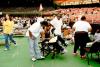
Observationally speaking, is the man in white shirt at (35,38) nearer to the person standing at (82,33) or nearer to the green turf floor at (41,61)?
the green turf floor at (41,61)

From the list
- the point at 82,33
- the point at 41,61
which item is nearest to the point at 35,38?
the point at 41,61

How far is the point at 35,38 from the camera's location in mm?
10570

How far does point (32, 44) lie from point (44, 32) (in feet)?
13.4

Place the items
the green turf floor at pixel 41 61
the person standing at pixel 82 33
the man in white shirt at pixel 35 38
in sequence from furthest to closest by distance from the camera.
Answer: the person standing at pixel 82 33, the man in white shirt at pixel 35 38, the green turf floor at pixel 41 61

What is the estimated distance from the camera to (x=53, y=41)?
11016 millimetres

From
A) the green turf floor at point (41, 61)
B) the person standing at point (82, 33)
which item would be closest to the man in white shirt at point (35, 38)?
the green turf floor at point (41, 61)

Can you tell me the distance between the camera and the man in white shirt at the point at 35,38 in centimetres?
1040

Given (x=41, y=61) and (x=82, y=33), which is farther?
(x=82, y=33)

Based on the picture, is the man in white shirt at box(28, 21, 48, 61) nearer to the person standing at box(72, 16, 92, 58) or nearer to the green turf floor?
the green turf floor

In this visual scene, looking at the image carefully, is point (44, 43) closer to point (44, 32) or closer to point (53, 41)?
point (53, 41)

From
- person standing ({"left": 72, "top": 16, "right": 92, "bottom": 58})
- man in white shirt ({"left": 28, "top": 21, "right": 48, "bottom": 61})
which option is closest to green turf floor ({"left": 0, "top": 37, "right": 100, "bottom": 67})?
man in white shirt ({"left": 28, "top": 21, "right": 48, "bottom": 61})

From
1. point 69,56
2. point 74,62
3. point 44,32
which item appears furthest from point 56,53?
point 44,32

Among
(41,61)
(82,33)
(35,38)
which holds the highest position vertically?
(82,33)

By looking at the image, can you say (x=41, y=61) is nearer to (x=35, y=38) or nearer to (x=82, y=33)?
(x=35, y=38)
